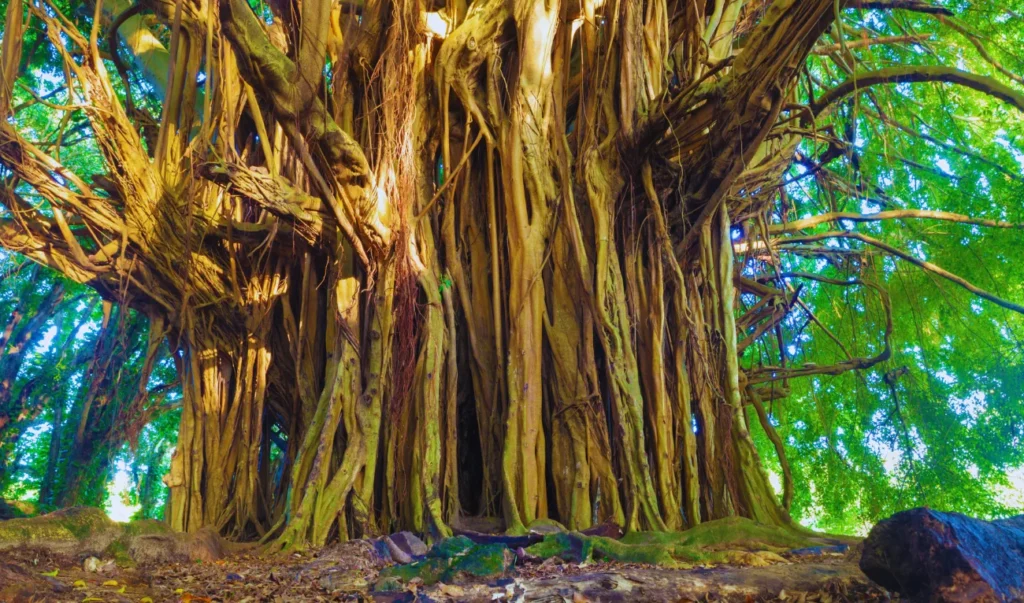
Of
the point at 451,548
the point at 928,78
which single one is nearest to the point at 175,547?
the point at 451,548

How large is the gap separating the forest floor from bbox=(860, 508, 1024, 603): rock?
0.53 feet

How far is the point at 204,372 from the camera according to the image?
445 cm

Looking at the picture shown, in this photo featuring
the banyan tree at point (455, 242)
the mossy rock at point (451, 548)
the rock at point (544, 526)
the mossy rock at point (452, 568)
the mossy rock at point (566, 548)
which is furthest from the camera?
the banyan tree at point (455, 242)

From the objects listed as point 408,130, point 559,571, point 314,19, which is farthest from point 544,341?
point 314,19

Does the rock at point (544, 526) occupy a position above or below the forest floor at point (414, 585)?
above

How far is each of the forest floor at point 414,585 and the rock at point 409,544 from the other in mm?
278

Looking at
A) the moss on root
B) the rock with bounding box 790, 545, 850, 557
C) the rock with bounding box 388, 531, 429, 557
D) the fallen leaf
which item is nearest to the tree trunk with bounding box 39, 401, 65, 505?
the rock with bounding box 388, 531, 429, 557

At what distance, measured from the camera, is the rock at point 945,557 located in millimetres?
1675

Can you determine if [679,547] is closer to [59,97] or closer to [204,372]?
[204,372]

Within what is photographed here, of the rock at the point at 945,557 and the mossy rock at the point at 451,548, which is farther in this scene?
the mossy rock at the point at 451,548

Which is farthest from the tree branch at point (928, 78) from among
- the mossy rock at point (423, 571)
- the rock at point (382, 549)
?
the rock at point (382, 549)

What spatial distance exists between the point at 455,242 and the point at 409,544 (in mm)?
1758

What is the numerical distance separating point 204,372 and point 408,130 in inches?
73.8

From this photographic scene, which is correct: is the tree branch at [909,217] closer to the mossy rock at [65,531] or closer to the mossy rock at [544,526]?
the mossy rock at [544,526]
